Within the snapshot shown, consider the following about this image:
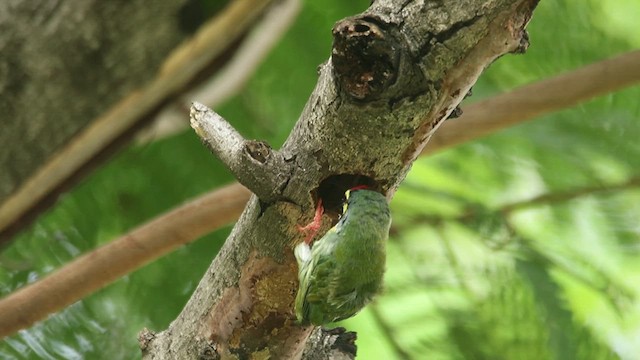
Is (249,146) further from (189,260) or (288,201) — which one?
(189,260)

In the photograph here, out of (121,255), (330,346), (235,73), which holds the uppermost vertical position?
(235,73)

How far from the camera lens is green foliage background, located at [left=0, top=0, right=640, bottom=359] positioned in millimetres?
1148

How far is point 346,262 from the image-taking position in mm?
680

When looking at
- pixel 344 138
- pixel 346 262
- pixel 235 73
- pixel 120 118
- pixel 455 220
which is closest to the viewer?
pixel 344 138

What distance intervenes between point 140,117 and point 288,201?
0.39 meters

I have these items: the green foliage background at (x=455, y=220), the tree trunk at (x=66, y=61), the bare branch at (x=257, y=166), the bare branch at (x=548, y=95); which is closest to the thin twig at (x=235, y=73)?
the green foliage background at (x=455, y=220)

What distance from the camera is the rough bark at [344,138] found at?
0.53 metres

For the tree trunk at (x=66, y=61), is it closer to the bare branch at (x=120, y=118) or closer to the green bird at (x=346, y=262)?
the bare branch at (x=120, y=118)

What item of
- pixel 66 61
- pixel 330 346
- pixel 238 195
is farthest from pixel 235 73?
pixel 330 346

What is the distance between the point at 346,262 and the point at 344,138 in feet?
0.46

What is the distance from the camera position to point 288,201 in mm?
605

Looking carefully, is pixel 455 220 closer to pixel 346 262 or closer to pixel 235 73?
pixel 235 73

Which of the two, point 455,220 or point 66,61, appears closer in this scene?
point 66,61

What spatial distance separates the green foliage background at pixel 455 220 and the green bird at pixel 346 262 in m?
0.46
